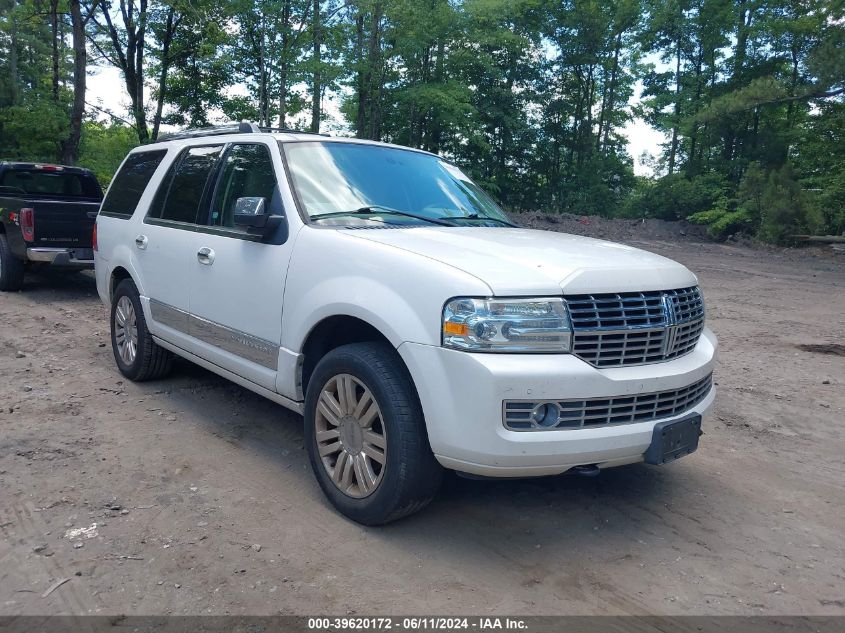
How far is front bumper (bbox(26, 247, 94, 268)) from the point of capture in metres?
9.81

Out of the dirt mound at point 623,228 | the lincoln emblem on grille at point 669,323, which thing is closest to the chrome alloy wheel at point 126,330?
the lincoln emblem on grille at point 669,323

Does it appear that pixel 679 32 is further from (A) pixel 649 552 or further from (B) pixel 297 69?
(A) pixel 649 552

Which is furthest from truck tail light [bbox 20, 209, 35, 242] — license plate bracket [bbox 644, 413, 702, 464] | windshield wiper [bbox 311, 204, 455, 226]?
license plate bracket [bbox 644, 413, 702, 464]

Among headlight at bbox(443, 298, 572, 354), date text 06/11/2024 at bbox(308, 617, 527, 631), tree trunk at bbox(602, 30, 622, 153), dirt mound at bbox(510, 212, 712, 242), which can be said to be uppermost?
tree trunk at bbox(602, 30, 622, 153)

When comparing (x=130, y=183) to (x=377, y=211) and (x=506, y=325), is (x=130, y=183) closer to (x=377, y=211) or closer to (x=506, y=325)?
(x=377, y=211)

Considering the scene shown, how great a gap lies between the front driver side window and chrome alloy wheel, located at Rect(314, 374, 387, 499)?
139cm

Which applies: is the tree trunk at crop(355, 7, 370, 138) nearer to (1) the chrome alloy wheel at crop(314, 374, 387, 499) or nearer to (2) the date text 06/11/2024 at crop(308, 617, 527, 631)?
(1) the chrome alloy wheel at crop(314, 374, 387, 499)

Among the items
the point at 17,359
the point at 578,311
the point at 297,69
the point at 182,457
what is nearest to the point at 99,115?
the point at 297,69

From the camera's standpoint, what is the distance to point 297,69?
880 inches

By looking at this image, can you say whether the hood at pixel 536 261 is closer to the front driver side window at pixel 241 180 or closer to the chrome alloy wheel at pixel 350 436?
the chrome alloy wheel at pixel 350 436

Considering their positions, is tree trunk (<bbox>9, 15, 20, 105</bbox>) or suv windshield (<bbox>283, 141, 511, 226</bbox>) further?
tree trunk (<bbox>9, 15, 20, 105</bbox>)

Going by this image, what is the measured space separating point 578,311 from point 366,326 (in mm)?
1094

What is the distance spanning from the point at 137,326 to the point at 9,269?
622cm

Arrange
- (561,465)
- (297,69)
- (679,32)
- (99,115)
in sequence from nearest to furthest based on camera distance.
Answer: (561,465) < (297,69) < (99,115) < (679,32)
